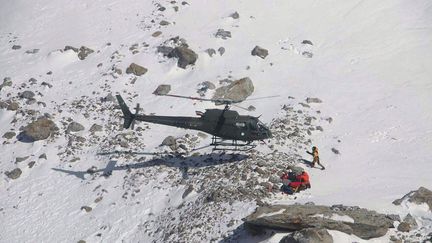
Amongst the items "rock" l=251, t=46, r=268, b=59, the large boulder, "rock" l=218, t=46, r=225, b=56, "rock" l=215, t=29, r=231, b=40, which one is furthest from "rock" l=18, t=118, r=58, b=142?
the large boulder

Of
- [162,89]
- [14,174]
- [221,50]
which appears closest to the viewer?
[14,174]

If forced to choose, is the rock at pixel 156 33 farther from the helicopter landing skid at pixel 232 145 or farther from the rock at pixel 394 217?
the rock at pixel 394 217

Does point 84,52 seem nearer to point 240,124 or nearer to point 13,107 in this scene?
point 13,107

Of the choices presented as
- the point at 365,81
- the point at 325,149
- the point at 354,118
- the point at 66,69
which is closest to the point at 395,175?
the point at 325,149

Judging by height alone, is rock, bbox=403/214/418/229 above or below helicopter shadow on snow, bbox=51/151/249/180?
above

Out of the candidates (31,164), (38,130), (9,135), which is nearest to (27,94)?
(9,135)

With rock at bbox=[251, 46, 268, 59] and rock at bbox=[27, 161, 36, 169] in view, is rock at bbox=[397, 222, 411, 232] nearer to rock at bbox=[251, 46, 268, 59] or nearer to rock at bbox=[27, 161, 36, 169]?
rock at bbox=[251, 46, 268, 59]

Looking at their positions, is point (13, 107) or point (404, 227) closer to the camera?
point (404, 227)
